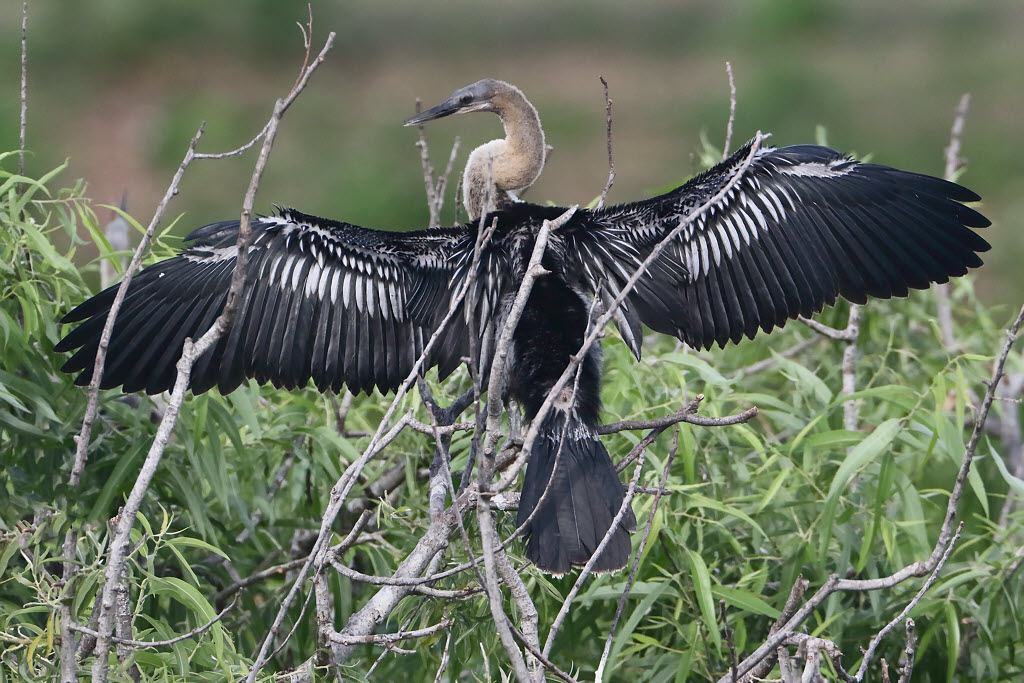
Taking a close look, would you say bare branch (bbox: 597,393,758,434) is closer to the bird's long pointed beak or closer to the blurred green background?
the bird's long pointed beak

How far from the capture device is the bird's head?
11.4 feet

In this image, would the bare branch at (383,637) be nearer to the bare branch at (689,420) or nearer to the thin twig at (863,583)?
the thin twig at (863,583)

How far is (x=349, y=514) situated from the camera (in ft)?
10.7

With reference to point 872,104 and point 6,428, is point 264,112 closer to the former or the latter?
point 872,104

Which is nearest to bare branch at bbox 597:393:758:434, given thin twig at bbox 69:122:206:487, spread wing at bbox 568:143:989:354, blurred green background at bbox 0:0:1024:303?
spread wing at bbox 568:143:989:354

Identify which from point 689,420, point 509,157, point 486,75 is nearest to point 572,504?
point 689,420

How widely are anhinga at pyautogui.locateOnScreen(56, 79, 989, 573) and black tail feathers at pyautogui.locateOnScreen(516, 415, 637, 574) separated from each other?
26cm

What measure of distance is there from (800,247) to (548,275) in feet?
2.17

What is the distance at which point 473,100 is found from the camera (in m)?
3.52

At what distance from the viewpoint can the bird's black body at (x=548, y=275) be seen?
9.84 ft

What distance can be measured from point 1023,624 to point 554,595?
1132 mm

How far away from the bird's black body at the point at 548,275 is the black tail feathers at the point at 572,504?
28cm

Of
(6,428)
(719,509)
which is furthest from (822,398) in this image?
(6,428)

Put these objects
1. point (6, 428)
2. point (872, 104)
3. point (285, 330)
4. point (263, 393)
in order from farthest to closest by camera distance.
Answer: point (872, 104) < point (263, 393) < point (285, 330) < point (6, 428)
